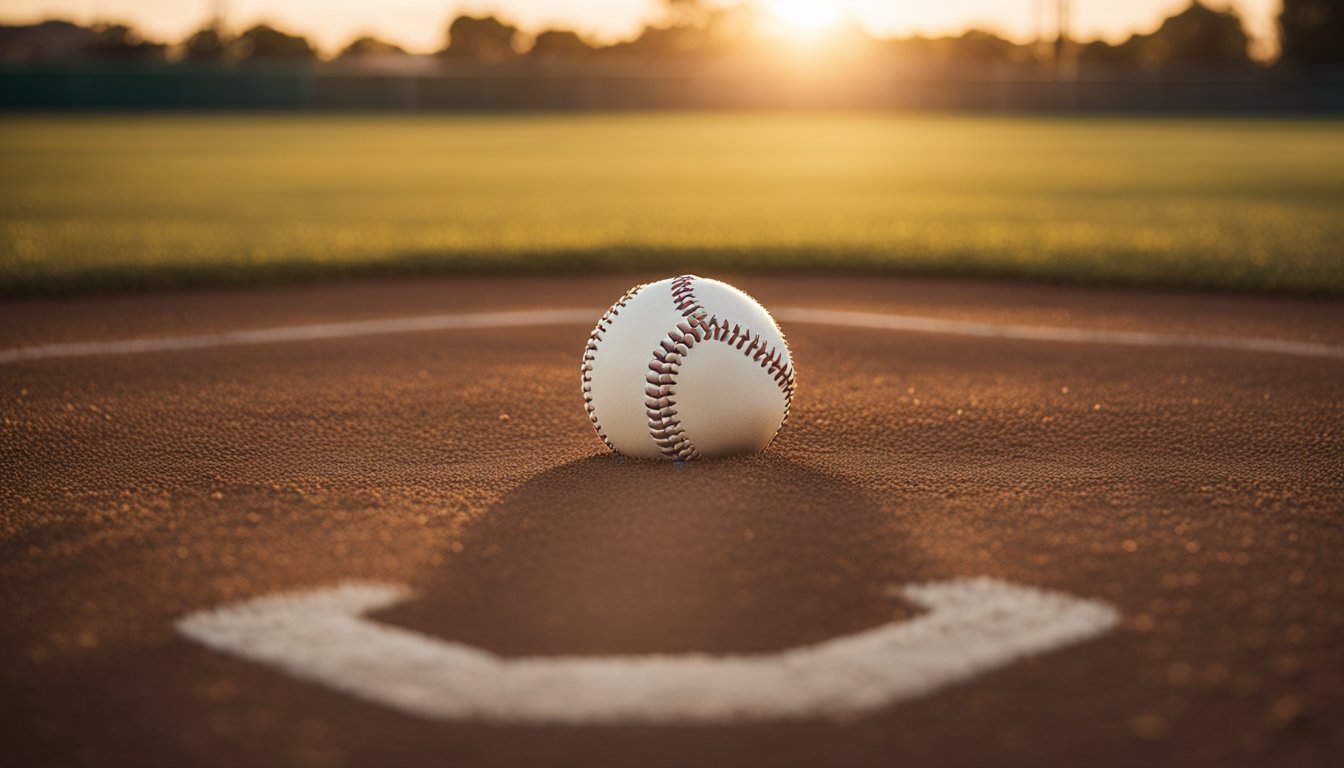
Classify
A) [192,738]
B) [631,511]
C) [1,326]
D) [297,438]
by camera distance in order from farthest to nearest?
[1,326] → [297,438] → [631,511] → [192,738]

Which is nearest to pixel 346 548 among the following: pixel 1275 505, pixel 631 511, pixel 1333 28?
pixel 631 511

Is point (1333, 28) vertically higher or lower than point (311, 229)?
higher

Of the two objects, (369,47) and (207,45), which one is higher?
(369,47)

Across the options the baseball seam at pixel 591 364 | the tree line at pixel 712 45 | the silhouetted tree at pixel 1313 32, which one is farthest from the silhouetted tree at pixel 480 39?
the baseball seam at pixel 591 364

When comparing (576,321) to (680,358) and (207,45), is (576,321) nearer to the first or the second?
(680,358)

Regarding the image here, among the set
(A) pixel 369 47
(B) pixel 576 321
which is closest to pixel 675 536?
(B) pixel 576 321

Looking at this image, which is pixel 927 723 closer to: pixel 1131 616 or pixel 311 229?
pixel 1131 616

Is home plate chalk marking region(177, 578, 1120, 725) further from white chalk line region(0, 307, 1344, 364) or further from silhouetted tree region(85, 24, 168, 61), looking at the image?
silhouetted tree region(85, 24, 168, 61)
